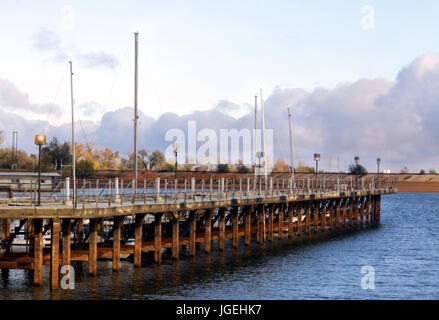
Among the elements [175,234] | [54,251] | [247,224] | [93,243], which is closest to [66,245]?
[54,251]

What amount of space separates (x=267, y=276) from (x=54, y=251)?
1519 centimetres

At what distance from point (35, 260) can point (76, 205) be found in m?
3.57

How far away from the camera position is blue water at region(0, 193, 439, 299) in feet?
123

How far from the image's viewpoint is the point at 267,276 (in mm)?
44312

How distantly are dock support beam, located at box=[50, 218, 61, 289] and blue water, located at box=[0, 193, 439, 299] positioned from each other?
69cm

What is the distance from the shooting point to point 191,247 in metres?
49.4

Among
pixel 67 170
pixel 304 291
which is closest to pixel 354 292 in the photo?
pixel 304 291

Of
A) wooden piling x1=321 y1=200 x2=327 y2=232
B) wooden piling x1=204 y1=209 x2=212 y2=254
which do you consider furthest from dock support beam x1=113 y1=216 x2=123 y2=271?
wooden piling x1=321 y1=200 x2=327 y2=232

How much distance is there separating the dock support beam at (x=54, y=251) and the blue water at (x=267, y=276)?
688 millimetres

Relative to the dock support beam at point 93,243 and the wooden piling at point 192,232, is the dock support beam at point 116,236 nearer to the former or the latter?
the dock support beam at point 93,243

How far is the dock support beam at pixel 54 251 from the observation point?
34938 millimetres

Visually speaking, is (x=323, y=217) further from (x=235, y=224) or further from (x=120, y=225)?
(x=120, y=225)
